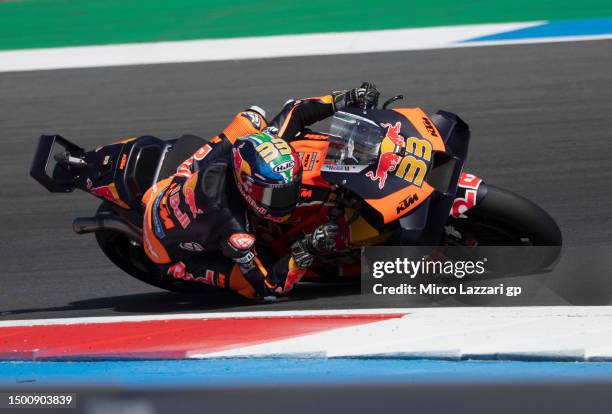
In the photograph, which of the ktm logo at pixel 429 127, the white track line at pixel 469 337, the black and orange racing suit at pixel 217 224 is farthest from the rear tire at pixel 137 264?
the ktm logo at pixel 429 127

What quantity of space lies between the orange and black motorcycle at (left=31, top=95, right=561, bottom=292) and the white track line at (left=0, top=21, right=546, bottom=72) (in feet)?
17.6

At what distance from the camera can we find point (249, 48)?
11.5 metres

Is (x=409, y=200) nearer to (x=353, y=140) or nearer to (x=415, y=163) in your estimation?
(x=415, y=163)

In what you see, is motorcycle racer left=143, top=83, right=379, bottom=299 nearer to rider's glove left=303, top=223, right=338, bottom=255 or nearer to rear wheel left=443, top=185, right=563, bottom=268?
rider's glove left=303, top=223, right=338, bottom=255

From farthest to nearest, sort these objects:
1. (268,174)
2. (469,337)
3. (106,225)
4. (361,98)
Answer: (106,225) < (361,98) < (268,174) < (469,337)

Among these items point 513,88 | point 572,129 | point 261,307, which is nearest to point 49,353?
point 261,307

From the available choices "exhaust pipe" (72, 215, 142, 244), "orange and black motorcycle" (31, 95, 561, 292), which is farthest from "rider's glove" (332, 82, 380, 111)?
"exhaust pipe" (72, 215, 142, 244)

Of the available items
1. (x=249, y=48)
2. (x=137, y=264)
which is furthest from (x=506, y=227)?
(x=249, y=48)

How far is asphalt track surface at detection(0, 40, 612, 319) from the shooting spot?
Result: 643 cm

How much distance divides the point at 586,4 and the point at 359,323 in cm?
816

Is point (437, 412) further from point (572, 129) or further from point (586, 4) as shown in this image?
point (586, 4)

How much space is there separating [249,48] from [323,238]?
658 cm

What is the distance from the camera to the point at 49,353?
5.20 m

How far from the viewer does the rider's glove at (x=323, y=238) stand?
5262 millimetres
